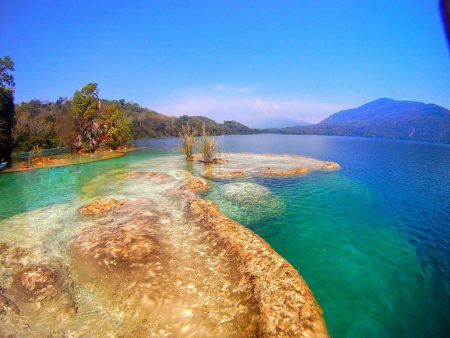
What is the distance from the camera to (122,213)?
23.3 feet

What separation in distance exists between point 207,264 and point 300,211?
424cm

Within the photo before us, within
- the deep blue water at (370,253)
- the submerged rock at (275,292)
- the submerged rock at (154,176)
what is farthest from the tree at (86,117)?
the submerged rock at (275,292)

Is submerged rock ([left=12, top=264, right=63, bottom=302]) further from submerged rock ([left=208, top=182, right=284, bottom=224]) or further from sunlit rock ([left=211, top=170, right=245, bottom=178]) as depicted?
sunlit rock ([left=211, top=170, right=245, bottom=178])

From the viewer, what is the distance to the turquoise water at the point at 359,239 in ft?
12.5

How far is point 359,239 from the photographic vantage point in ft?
20.2

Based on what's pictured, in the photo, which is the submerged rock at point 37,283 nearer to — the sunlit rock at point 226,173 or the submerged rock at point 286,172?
the sunlit rock at point 226,173

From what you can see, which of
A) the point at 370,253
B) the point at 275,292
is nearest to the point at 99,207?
the point at 275,292

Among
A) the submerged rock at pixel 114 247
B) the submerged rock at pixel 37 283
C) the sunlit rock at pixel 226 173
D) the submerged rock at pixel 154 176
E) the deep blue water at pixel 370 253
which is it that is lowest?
the deep blue water at pixel 370 253

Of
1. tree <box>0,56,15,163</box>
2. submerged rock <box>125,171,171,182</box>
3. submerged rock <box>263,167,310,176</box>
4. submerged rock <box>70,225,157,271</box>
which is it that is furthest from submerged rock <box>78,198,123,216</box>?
tree <box>0,56,15,163</box>

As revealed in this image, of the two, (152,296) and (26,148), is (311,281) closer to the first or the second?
(152,296)

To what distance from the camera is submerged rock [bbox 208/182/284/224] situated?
7469 mm

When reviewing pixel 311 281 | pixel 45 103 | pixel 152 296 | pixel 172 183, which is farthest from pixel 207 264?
pixel 45 103

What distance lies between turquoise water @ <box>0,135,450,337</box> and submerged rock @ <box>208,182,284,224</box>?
0.06 m

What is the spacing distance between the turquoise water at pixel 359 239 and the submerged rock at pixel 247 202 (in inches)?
2.4
